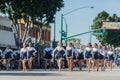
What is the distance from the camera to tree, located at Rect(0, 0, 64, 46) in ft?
155

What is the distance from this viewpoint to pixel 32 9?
4741 centimetres

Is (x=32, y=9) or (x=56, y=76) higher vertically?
(x=32, y=9)

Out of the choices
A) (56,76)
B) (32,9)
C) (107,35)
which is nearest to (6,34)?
(32,9)

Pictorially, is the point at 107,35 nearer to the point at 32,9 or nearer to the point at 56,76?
the point at 32,9

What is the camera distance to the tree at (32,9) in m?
47.1

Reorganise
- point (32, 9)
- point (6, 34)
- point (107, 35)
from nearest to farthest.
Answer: point (32, 9) < point (6, 34) < point (107, 35)

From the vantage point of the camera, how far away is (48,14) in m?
51.7

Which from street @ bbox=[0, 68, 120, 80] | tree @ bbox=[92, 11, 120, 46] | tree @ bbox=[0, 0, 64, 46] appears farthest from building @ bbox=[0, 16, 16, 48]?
tree @ bbox=[92, 11, 120, 46]

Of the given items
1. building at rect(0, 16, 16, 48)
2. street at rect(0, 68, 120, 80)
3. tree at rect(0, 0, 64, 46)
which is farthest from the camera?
building at rect(0, 16, 16, 48)

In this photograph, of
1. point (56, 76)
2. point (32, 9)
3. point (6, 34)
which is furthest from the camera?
point (6, 34)

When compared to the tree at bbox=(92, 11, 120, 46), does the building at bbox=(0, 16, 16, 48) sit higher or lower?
lower

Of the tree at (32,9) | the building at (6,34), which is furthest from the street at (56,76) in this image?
the building at (6,34)

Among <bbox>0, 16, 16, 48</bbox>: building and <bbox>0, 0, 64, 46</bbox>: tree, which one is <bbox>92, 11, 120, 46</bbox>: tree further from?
<bbox>0, 0, 64, 46</bbox>: tree

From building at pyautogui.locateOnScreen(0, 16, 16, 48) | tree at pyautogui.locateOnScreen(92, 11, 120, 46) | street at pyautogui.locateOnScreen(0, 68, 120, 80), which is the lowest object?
street at pyautogui.locateOnScreen(0, 68, 120, 80)
